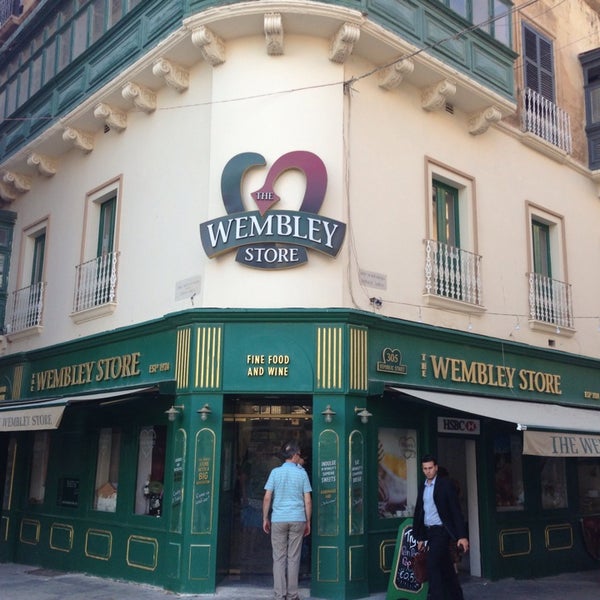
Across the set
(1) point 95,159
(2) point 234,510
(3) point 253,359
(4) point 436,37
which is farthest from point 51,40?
(2) point 234,510

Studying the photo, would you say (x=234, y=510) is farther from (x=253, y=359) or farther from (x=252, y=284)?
(x=252, y=284)

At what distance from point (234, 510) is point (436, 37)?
25.5ft

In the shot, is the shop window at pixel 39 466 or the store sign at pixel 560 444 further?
the shop window at pixel 39 466

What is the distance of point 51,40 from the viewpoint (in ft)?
50.1

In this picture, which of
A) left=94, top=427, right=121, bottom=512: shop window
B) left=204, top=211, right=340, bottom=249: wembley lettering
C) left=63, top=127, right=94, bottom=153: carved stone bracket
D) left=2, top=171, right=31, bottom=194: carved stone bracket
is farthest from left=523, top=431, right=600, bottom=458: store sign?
left=2, top=171, right=31, bottom=194: carved stone bracket

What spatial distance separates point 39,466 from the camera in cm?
1386

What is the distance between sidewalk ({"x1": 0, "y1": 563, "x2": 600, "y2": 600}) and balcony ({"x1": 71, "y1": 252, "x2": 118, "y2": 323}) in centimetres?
413

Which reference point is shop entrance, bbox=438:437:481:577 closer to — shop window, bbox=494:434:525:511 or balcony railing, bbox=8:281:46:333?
shop window, bbox=494:434:525:511

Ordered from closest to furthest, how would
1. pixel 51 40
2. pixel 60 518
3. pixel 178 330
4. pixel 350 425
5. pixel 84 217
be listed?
1. pixel 350 425
2. pixel 178 330
3. pixel 60 518
4. pixel 84 217
5. pixel 51 40

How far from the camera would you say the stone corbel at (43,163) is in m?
14.9

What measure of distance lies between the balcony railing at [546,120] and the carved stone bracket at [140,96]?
678 centimetres

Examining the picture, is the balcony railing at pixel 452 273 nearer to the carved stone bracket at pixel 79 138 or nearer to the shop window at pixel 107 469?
the shop window at pixel 107 469

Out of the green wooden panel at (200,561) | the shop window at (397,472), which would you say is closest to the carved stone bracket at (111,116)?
the shop window at (397,472)

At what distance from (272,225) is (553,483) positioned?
7095mm
